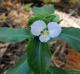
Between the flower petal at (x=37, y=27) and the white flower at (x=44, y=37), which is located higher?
the flower petal at (x=37, y=27)

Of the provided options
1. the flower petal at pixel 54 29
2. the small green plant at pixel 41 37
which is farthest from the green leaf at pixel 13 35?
the flower petal at pixel 54 29

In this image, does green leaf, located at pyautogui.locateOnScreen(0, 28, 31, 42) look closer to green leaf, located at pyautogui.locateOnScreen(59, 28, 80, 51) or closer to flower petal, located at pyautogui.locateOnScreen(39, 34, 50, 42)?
flower petal, located at pyautogui.locateOnScreen(39, 34, 50, 42)

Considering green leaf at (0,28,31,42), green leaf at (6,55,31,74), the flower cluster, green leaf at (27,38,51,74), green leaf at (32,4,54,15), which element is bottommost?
green leaf at (6,55,31,74)

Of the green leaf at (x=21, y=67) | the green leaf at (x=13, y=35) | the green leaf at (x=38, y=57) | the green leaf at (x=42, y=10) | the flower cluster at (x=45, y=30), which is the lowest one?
the green leaf at (x=21, y=67)

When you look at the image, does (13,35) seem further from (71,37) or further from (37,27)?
(71,37)

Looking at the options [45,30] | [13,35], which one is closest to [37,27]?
[45,30]

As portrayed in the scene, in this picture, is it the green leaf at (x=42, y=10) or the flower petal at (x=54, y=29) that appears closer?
the flower petal at (x=54, y=29)

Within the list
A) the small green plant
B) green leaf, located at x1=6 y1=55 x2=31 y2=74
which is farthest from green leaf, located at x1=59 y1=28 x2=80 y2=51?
green leaf, located at x1=6 y1=55 x2=31 y2=74

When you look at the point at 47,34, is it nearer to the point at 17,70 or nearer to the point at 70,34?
the point at 70,34

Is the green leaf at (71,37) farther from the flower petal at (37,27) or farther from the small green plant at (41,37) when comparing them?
the flower petal at (37,27)
